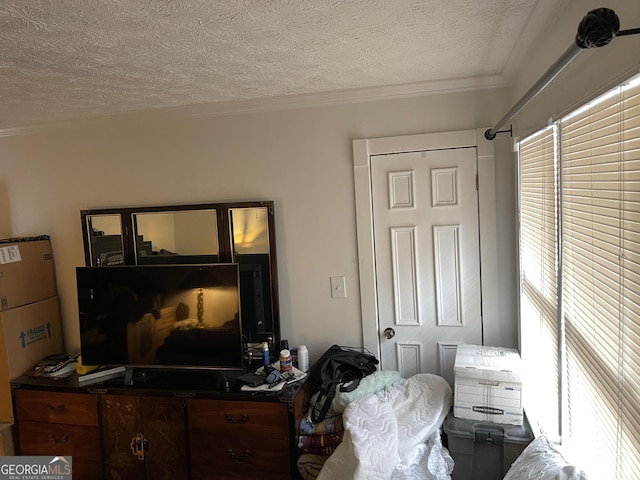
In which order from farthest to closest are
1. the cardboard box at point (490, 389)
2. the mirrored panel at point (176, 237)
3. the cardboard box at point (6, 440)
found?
1. the mirrored panel at point (176, 237)
2. the cardboard box at point (6, 440)
3. the cardboard box at point (490, 389)

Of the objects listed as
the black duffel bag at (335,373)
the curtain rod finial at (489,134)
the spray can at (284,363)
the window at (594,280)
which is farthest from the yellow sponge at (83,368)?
the curtain rod finial at (489,134)

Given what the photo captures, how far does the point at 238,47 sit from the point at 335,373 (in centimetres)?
179

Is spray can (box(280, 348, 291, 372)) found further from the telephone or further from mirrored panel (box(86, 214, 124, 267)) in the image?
the telephone

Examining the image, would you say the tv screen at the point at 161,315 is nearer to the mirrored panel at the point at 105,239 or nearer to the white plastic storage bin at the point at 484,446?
the mirrored panel at the point at 105,239

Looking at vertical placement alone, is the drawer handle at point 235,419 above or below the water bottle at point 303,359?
below

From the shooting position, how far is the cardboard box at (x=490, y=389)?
2.20 m

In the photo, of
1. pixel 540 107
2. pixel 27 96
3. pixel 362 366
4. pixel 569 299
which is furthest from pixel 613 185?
pixel 27 96

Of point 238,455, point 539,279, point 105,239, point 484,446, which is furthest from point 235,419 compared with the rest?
point 539,279

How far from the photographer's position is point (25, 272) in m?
3.08

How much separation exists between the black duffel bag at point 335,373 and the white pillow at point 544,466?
1.03 metres

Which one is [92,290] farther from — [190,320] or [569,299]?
[569,299]

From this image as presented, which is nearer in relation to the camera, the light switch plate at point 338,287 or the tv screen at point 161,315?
the tv screen at point 161,315

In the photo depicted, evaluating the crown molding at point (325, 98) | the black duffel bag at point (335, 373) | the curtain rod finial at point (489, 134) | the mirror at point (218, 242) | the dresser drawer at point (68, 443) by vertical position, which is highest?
the crown molding at point (325, 98)

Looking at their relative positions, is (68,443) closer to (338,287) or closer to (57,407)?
(57,407)
